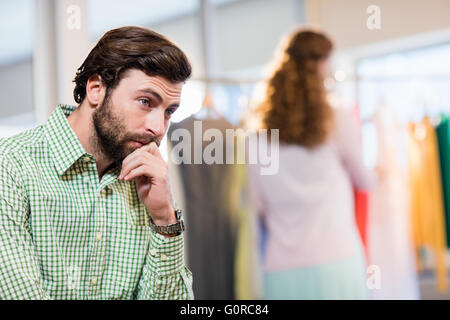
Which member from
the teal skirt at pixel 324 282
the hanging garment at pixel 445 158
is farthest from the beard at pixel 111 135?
the hanging garment at pixel 445 158

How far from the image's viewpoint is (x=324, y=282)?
1256mm

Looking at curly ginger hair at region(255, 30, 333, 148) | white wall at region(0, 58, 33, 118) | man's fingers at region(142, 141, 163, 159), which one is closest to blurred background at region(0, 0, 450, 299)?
white wall at region(0, 58, 33, 118)

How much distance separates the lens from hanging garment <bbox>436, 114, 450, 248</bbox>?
152cm

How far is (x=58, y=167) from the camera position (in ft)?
2.18

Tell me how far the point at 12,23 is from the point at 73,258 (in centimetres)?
38

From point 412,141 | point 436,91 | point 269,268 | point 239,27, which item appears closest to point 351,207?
point 269,268

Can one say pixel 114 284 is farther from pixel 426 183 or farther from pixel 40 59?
pixel 426 183

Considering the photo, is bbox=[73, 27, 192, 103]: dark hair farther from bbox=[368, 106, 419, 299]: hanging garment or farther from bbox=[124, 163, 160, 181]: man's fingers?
bbox=[368, 106, 419, 299]: hanging garment

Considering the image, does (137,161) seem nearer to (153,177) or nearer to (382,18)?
(153,177)

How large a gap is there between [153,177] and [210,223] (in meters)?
0.68

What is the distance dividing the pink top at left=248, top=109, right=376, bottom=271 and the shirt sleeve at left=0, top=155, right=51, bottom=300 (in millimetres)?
747

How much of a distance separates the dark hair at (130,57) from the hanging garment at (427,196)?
1.02 metres

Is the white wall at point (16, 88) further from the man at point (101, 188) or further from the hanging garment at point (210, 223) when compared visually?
the hanging garment at point (210, 223)

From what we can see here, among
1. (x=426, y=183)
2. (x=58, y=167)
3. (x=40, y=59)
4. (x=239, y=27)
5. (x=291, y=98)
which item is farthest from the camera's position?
(x=239, y=27)
